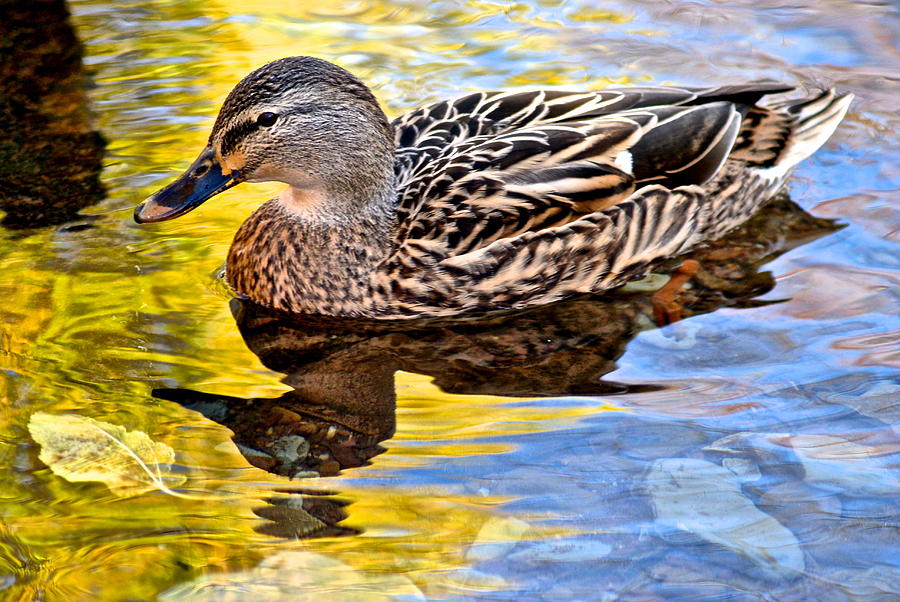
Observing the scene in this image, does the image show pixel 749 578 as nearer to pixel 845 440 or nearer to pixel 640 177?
pixel 845 440

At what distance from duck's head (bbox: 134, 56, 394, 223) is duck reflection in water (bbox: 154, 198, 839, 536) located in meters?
0.70

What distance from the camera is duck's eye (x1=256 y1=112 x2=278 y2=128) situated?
5.84 metres

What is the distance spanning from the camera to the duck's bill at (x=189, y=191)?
582cm

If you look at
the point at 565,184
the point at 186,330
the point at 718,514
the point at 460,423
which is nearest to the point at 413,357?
the point at 460,423

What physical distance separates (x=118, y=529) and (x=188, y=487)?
0.35m

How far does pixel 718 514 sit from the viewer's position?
457cm

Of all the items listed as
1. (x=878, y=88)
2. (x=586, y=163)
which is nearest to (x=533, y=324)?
(x=586, y=163)

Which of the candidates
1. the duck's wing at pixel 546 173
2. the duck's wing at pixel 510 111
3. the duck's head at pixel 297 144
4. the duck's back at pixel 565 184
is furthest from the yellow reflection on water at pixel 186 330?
the duck's wing at pixel 510 111

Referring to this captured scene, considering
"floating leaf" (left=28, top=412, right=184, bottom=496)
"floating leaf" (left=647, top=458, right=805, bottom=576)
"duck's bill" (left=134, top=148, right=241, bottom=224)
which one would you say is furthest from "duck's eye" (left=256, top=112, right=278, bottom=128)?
"floating leaf" (left=647, top=458, right=805, bottom=576)

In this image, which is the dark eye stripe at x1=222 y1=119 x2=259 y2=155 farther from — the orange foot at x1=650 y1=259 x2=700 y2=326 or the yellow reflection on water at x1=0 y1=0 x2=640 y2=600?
the orange foot at x1=650 y1=259 x2=700 y2=326

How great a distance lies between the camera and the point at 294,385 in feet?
17.9

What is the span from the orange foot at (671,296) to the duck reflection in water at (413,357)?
0.03 meters

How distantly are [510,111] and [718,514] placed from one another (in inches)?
112

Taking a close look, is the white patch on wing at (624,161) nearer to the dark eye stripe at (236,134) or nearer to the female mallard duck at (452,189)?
the female mallard duck at (452,189)
